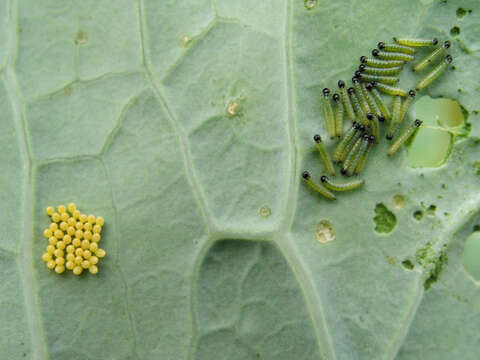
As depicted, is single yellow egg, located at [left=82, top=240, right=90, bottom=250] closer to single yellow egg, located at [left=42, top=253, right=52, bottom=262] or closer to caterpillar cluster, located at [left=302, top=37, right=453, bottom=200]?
single yellow egg, located at [left=42, top=253, right=52, bottom=262]

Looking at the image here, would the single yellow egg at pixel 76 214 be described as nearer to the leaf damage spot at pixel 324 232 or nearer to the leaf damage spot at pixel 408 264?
the leaf damage spot at pixel 324 232

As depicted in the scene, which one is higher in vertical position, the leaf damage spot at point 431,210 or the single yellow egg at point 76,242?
the single yellow egg at point 76,242

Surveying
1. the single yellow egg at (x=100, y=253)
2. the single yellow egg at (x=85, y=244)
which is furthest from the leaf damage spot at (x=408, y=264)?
the single yellow egg at (x=85, y=244)

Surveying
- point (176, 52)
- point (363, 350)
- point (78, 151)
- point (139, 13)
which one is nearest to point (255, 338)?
point (363, 350)

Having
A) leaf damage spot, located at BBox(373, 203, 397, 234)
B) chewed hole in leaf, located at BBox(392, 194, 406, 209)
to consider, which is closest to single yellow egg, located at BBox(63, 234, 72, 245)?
leaf damage spot, located at BBox(373, 203, 397, 234)

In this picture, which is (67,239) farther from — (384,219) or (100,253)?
(384,219)

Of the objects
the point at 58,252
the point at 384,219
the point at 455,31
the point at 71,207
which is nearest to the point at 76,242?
the point at 58,252
